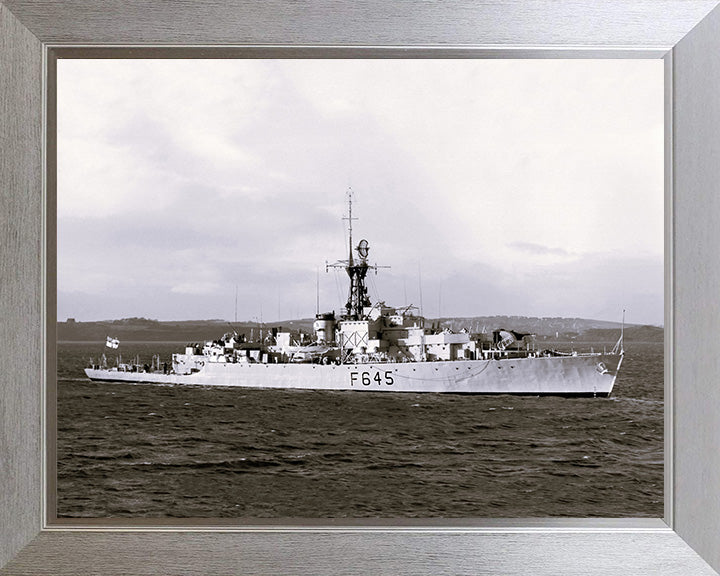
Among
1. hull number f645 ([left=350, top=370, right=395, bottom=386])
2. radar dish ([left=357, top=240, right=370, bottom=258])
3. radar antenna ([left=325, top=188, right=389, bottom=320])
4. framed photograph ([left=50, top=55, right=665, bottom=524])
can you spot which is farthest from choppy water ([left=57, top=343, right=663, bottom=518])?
radar dish ([left=357, top=240, right=370, bottom=258])

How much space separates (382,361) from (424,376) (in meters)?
0.15

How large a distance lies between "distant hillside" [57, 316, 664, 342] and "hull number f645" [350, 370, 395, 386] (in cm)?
24

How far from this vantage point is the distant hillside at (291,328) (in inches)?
74.2

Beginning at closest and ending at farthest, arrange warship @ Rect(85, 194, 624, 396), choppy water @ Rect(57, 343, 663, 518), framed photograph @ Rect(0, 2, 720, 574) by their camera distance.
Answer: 1. framed photograph @ Rect(0, 2, 720, 574)
2. choppy water @ Rect(57, 343, 663, 518)
3. warship @ Rect(85, 194, 624, 396)

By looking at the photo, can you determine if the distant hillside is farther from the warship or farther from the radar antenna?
the radar antenna

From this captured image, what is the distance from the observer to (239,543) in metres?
1.56

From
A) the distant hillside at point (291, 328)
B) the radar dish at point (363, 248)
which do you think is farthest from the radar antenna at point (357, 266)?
the distant hillside at point (291, 328)

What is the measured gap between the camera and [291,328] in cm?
202

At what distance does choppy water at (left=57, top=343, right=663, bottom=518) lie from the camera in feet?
6.02

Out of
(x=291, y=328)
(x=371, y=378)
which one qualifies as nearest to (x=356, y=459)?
(x=371, y=378)

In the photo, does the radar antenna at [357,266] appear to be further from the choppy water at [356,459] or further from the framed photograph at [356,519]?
the framed photograph at [356,519]

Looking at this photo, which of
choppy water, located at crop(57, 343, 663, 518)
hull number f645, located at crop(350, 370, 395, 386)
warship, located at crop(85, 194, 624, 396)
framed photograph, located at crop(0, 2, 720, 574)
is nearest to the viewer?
framed photograph, located at crop(0, 2, 720, 574)

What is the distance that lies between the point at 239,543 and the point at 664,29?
1.60 m

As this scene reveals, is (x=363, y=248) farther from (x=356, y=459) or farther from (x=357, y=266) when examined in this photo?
(x=356, y=459)
